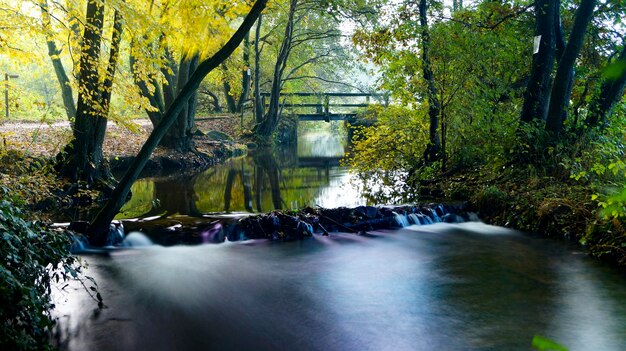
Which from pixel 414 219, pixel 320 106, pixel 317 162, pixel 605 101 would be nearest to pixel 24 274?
pixel 414 219

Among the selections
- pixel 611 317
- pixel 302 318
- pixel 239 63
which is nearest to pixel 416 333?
pixel 302 318

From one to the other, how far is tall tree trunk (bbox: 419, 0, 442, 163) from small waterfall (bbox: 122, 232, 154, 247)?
619 cm

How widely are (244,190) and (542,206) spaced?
7015 mm

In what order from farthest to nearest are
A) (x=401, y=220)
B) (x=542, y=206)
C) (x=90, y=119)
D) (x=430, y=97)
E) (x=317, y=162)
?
(x=317, y=162) → (x=430, y=97) → (x=90, y=119) → (x=401, y=220) → (x=542, y=206)

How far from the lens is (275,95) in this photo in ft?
74.5

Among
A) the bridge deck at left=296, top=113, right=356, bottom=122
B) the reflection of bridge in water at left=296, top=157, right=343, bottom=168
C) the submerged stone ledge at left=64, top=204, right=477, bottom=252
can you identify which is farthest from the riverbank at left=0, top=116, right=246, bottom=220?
the bridge deck at left=296, top=113, right=356, bottom=122

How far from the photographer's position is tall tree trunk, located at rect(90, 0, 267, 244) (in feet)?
20.4

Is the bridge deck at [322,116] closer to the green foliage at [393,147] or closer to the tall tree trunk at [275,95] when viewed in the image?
the tall tree trunk at [275,95]

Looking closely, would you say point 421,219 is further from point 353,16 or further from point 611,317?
point 353,16

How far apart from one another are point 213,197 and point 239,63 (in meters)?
7.83

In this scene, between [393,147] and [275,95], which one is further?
[275,95]

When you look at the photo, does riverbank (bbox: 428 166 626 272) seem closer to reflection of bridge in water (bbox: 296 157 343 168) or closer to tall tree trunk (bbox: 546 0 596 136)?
tall tree trunk (bbox: 546 0 596 136)

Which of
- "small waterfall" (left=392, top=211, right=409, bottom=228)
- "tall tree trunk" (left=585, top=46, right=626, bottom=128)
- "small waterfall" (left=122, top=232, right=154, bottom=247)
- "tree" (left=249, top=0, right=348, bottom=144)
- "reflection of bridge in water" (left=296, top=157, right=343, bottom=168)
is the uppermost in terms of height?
"tree" (left=249, top=0, right=348, bottom=144)

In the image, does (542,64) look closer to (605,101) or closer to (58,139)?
(605,101)
